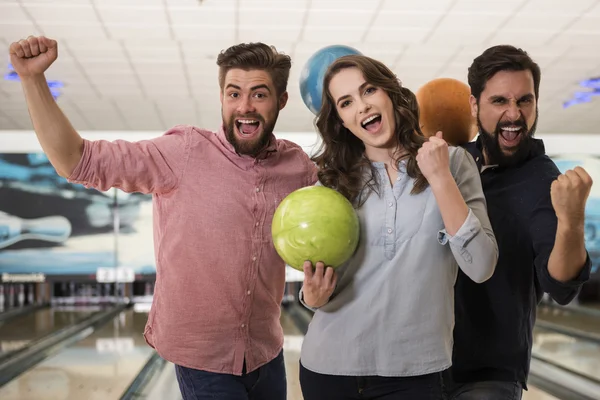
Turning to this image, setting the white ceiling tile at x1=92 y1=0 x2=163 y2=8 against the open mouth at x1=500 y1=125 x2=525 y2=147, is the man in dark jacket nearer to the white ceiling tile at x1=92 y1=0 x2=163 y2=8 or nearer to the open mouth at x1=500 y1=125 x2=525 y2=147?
the open mouth at x1=500 y1=125 x2=525 y2=147

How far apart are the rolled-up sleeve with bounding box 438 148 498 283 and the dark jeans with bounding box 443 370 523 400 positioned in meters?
0.34

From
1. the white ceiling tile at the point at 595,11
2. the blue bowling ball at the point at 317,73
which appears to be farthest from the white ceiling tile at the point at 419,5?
the blue bowling ball at the point at 317,73

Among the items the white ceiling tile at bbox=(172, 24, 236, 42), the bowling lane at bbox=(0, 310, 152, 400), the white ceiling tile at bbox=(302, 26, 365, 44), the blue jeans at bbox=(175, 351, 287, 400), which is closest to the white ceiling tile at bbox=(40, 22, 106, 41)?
the white ceiling tile at bbox=(172, 24, 236, 42)

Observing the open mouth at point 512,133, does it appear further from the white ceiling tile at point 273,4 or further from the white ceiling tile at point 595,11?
the white ceiling tile at point 595,11

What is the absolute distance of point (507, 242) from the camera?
5.22ft

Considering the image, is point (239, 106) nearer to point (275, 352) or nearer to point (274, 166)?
point (274, 166)

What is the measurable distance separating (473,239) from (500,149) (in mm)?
448

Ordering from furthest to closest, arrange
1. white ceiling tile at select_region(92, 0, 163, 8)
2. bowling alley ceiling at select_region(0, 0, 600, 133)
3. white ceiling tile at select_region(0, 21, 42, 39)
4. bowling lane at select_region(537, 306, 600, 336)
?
bowling lane at select_region(537, 306, 600, 336) → white ceiling tile at select_region(0, 21, 42, 39) → bowling alley ceiling at select_region(0, 0, 600, 133) → white ceiling tile at select_region(92, 0, 163, 8)

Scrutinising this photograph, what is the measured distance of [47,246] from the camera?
778cm

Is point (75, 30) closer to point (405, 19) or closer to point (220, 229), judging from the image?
point (405, 19)

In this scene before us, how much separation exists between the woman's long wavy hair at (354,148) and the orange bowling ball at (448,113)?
1.75ft

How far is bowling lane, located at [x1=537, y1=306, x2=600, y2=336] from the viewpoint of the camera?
6.60 meters

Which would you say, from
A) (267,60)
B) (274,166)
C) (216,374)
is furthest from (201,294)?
(267,60)

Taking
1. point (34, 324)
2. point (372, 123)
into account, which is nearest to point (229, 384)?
point (372, 123)
